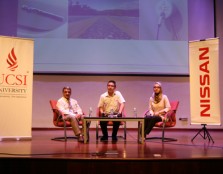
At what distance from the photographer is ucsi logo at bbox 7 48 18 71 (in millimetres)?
5316

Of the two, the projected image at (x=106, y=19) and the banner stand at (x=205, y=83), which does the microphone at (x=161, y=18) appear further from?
the banner stand at (x=205, y=83)

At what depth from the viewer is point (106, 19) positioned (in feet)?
26.3

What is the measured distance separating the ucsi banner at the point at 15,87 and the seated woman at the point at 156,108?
2087 millimetres

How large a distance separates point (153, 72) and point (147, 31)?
103 centimetres

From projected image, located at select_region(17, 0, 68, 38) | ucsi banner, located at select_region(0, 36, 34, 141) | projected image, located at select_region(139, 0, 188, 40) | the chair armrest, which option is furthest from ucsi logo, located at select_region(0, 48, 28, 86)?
projected image, located at select_region(139, 0, 188, 40)

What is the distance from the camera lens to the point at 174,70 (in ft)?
26.5

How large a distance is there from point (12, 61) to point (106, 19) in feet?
10.9

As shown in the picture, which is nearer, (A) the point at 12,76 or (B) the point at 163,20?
(A) the point at 12,76

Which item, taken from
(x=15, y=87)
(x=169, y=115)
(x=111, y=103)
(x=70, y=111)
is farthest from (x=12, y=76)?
(x=169, y=115)

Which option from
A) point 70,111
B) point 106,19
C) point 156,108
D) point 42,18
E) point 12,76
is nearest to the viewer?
point 12,76

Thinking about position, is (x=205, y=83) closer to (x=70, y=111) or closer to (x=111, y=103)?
(x=111, y=103)

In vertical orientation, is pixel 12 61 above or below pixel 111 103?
above
